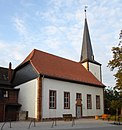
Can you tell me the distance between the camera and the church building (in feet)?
102

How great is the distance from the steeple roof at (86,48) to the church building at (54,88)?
4017 mm

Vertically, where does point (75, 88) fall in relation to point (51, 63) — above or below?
below

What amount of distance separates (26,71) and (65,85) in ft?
20.7

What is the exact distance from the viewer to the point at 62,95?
33.8 m

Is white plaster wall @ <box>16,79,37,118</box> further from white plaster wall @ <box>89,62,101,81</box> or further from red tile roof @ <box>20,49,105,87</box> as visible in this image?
white plaster wall @ <box>89,62,101,81</box>

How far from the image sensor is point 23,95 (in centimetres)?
3381

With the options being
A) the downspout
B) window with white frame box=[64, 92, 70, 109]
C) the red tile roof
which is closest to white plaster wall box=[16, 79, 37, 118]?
the downspout

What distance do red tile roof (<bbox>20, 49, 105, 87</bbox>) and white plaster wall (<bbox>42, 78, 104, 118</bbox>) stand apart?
996mm

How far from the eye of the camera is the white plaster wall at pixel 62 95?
3112 centimetres

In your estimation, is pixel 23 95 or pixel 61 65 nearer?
pixel 23 95

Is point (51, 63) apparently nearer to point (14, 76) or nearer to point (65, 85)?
point (65, 85)

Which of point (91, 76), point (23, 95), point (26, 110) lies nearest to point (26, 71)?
point (23, 95)

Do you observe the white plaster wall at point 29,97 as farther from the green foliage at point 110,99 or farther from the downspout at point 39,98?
the green foliage at point 110,99

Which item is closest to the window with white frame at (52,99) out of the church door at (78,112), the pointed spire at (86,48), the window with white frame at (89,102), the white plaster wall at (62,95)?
the white plaster wall at (62,95)
